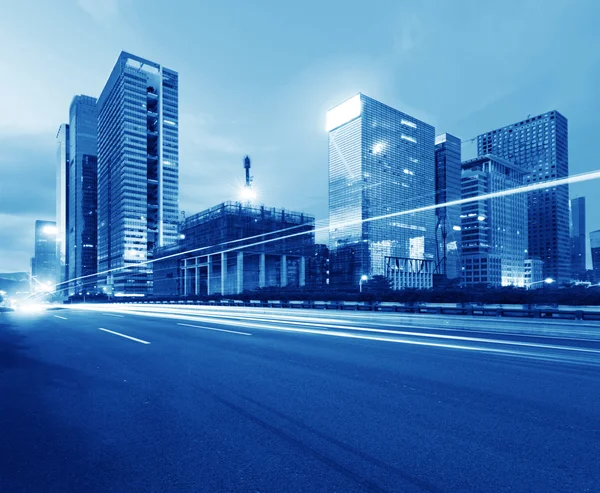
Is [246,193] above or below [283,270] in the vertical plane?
above

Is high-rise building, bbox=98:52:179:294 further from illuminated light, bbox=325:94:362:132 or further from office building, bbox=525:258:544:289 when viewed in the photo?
office building, bbox=525:258:544:289

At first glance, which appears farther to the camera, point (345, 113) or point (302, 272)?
point (345, 113)

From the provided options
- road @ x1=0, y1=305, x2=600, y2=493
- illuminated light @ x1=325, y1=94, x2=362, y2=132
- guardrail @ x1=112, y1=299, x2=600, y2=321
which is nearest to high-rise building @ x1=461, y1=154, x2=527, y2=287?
illuminated light @ x1=325, y1=94, x2=362, y2=132

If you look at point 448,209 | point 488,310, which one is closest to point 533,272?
point 448,209

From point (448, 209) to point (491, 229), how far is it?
1046 inches

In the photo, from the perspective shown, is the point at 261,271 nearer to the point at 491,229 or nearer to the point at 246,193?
the point at 246,193

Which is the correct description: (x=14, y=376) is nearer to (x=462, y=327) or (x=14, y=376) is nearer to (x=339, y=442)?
(x=339, y=442)

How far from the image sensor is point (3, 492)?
10.7 feet

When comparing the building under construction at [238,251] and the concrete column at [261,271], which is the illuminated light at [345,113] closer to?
the building under construction at [238,251]

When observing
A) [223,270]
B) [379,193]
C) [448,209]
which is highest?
[379,193]

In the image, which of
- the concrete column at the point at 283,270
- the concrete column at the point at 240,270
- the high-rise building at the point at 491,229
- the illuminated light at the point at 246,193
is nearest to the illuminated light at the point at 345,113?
the illuminated light at the point at 246,193

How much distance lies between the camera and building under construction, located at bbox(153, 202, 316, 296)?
88875mm

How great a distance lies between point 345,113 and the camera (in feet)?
481

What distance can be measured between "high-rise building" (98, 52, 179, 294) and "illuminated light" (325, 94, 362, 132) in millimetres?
70244
